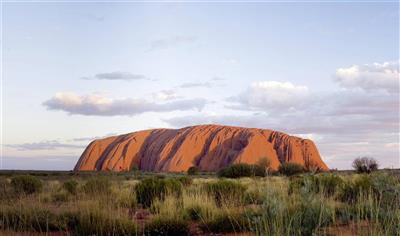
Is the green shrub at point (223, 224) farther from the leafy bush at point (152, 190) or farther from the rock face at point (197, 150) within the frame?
the rock face at point (197, 150)

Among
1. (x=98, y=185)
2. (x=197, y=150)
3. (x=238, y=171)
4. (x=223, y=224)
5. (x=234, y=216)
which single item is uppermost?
(x=197, y=150)

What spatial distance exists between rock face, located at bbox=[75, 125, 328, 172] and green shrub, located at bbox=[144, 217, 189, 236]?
→ 2901 inches

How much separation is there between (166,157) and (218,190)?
75639mm

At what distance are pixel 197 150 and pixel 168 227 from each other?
270ft

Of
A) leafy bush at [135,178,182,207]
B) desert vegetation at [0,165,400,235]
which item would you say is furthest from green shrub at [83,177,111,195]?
desert vegetation at [0,165,400,235]

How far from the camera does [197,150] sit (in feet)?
296

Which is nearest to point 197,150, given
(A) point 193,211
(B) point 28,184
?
(B) point 28,184

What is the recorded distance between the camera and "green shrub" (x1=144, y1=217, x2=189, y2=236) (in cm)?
795

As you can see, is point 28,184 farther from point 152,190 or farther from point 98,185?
point 152,190

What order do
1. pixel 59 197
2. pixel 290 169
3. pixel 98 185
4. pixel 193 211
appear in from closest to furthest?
pixel 193 211
pixel 98 185
pixel 59 197
pixel 290 169

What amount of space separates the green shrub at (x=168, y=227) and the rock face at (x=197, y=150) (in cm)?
7369

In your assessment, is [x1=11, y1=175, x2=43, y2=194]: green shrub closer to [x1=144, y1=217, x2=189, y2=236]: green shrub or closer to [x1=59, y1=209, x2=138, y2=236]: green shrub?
[x1=59, y1=209, x2=138, y2=236]: green shrub

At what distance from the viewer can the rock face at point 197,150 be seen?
8588 cm

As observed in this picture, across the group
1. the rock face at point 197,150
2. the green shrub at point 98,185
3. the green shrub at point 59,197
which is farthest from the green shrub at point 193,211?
the rock face at point 197,150
